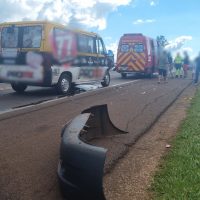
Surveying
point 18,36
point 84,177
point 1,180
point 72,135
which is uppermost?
point 18,36

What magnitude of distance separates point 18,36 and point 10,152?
7532mm

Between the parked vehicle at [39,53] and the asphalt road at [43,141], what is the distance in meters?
1.65

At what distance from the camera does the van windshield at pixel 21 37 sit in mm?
11938

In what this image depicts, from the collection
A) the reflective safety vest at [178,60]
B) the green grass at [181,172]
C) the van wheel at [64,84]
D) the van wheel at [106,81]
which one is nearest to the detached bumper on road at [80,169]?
the green grass at [181,172]

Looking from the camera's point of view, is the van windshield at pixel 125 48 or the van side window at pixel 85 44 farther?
the van windshield at pixel 125 48

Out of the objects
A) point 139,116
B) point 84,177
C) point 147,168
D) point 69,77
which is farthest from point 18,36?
point 84,177

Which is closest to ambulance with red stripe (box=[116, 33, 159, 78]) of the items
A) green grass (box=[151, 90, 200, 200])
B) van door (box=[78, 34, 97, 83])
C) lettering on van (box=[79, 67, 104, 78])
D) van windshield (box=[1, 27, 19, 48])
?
lettering on van (box=[79, 67, 104, 78])

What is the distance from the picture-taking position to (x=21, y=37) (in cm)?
1217

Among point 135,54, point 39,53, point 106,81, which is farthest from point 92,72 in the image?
point 135,54

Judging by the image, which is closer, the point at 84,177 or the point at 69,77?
the point at 84,177

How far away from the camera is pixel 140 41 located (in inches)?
907

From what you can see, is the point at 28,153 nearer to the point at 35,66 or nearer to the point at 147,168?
the point at 147,168

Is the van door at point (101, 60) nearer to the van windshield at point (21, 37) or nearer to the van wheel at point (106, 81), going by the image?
the van wheel at point (106, 81)

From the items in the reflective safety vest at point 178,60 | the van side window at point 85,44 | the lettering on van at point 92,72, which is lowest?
the lettering on van at point 92,72
